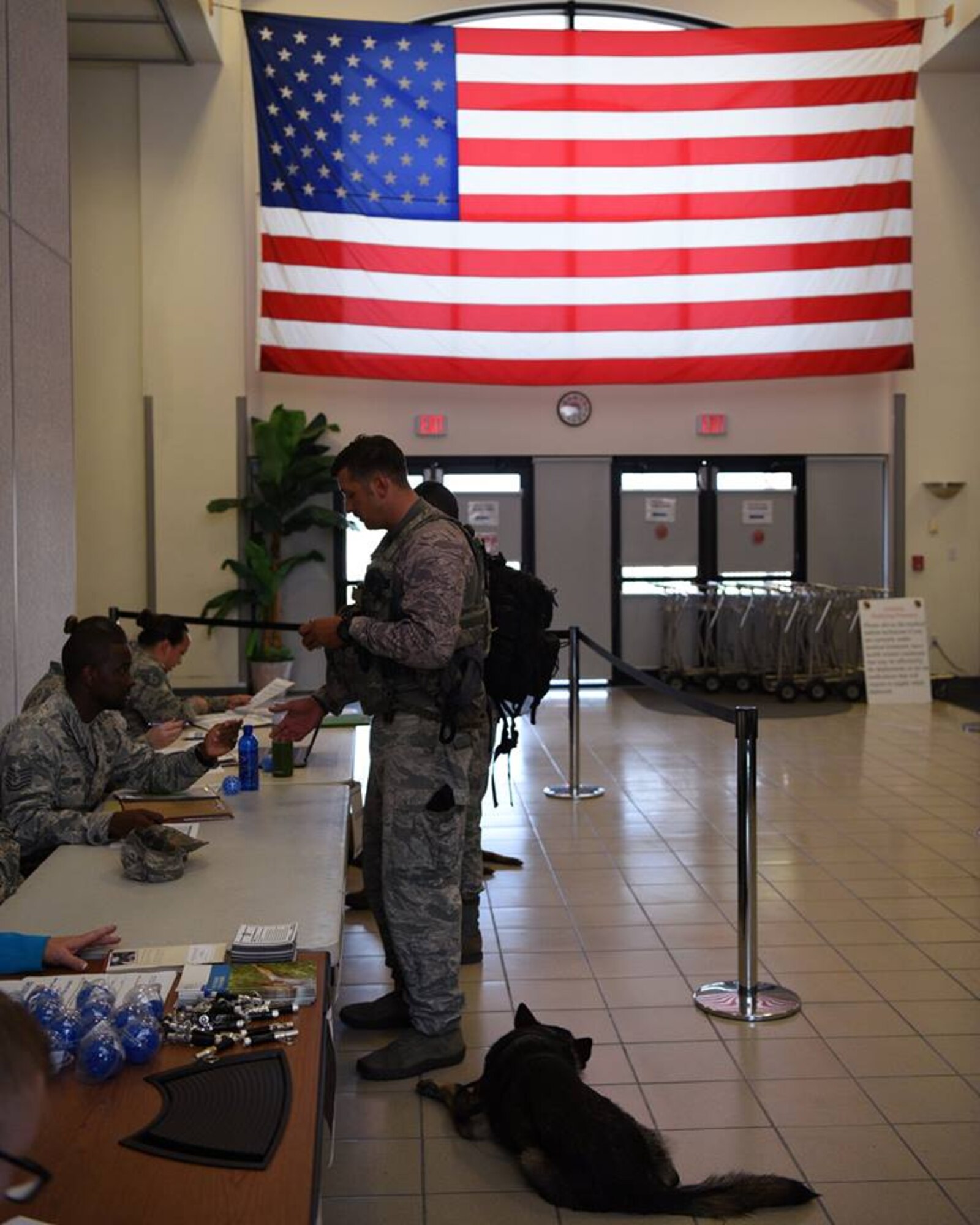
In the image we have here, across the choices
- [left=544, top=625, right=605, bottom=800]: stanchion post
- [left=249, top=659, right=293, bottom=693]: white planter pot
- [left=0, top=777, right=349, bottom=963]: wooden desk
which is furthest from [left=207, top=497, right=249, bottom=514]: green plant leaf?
[left=0, top=777, right=349, bottom=963]: wooden desk

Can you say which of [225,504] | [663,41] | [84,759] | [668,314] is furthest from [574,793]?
[663,41]

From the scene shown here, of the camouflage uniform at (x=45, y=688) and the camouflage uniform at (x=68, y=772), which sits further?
the camouflage uniform at (x=45, y=688)

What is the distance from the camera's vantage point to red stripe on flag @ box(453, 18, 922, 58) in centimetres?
1182

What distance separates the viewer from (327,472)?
40.8ft

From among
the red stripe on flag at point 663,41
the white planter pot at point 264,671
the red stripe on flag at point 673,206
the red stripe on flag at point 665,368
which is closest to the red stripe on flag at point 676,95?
the red stripe on flag at point 663,41

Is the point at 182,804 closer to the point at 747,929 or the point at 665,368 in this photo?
the point at 747,929

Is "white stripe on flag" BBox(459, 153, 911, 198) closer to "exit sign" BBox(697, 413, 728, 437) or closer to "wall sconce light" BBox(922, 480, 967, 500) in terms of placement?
"exit sign" BBox(697, 413, 728, 437)

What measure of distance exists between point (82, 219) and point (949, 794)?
28.5 feet

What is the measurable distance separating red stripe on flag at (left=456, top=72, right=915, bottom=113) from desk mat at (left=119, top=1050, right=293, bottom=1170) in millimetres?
11025

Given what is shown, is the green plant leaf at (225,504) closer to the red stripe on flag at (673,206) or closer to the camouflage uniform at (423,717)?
the red stripe on flag at (673,206)

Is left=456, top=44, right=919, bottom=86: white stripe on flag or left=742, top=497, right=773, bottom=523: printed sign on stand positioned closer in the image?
left=456, top=44, right=919, bottom=86: white stripe on flag

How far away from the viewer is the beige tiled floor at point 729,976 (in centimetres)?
334

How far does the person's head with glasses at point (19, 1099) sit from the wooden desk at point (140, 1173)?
302 mm

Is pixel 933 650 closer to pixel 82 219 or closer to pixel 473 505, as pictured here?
pixel 473 505
